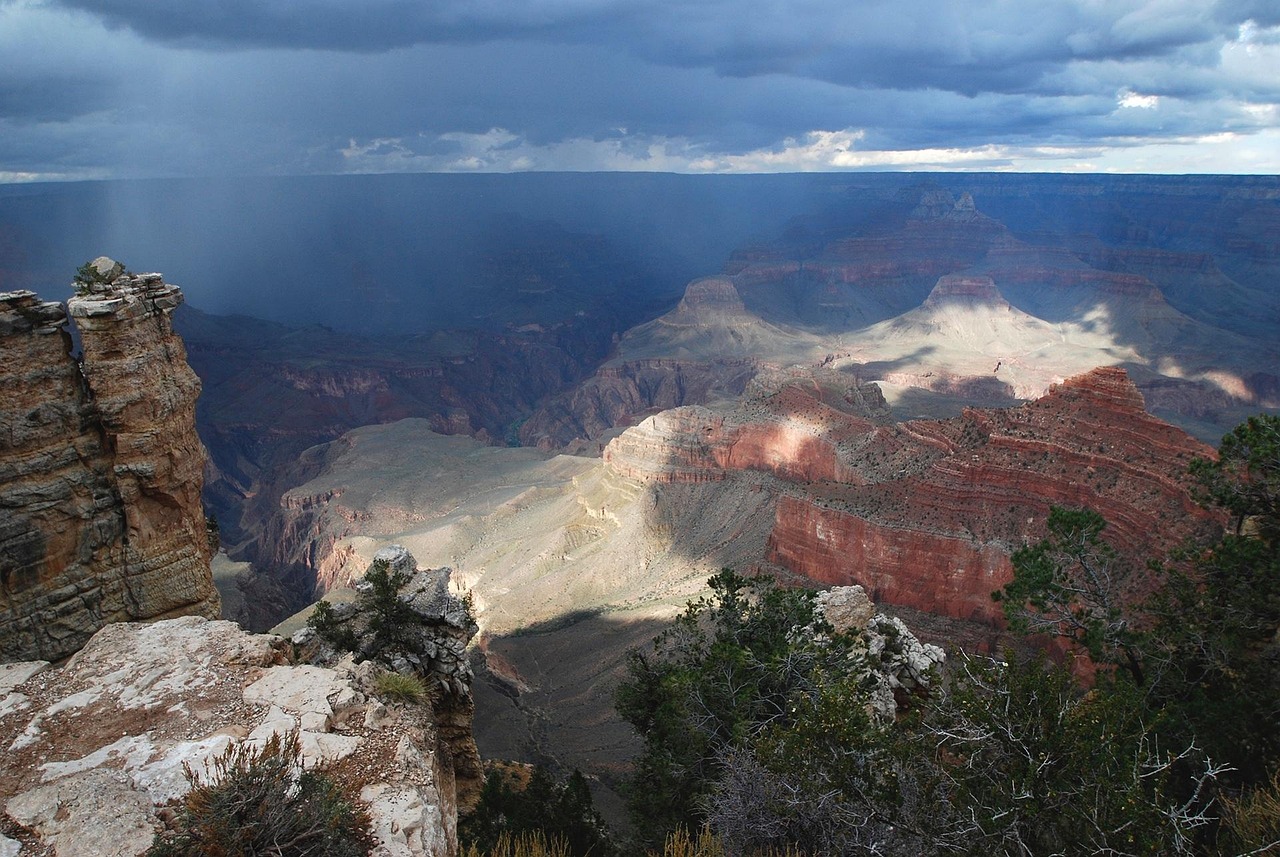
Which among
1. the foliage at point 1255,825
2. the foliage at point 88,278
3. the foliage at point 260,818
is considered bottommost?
the foliage at point 1255,825

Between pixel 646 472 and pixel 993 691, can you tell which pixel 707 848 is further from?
pixel 646 472

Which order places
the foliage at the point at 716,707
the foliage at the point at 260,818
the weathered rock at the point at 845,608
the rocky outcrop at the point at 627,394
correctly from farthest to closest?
the rocky outcrop at the point at 627,394 → the weathered rock at the point at 845,608 → the foliage at the point at 716,707 → the foliage at the point at 260,818

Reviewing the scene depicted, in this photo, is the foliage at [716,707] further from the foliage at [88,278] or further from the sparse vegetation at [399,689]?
the foliage at [88,278]

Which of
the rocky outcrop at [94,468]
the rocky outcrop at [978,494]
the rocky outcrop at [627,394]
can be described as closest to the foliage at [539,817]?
the rocky outcrop at [94,468]

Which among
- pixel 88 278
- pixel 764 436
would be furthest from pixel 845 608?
pixel 764 436

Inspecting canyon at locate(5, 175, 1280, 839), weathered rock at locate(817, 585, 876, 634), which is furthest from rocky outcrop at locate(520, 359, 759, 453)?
weathered rock at locate(817, 585, 876, 634)

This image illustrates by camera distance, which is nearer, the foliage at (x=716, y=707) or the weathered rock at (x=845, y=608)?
the foliage at (x=716, y=707)

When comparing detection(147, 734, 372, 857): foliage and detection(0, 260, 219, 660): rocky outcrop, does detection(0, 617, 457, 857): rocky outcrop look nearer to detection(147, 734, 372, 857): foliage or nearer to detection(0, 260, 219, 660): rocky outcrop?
detection(147, 734, 372, 857): foliage

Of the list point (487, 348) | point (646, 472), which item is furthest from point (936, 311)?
point (646, 472)
